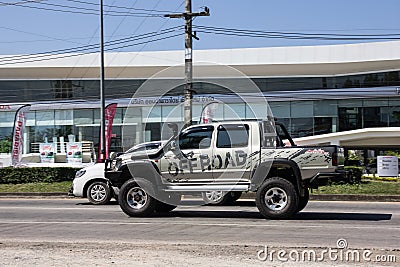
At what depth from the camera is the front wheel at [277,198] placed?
14531 millimetres

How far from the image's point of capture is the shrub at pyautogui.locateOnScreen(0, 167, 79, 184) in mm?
28209

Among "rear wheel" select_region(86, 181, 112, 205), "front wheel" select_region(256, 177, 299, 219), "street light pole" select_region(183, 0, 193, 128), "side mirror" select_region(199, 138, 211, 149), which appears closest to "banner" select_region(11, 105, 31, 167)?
"street light pole" select_region(183, 0, 193, 128)

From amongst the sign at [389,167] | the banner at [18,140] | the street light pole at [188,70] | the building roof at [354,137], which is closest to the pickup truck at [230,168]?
the street light pole at [188,70]

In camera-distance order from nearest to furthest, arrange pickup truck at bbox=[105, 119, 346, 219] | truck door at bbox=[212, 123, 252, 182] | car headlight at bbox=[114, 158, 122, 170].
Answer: pickup truck at bbox=[105, 119, 346, 219] < truck door at bbox=[212, 123, 252, 182] < car headlight at bbox=[114, 158, 122, 170]

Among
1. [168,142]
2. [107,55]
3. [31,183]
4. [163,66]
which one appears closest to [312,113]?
[163,66]

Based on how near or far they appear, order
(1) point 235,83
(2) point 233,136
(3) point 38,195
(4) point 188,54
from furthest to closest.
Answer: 1. (1) point 235,83
2. (4) point 188,54
3. (3) point 38,195
4. (2) point 233,136

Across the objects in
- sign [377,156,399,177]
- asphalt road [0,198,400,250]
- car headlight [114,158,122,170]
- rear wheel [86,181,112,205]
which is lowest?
asphalt road [0,198,400,250]

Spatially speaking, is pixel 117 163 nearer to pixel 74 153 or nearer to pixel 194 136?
pixel 194 136

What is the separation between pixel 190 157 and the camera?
50.9 ft

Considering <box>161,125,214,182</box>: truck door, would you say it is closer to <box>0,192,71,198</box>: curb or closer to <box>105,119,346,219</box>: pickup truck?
<box>105,119,346,219</box>: pickup truck

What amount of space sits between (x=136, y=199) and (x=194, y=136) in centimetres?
212

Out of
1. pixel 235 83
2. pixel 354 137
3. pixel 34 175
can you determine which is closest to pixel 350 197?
pixel 34 175

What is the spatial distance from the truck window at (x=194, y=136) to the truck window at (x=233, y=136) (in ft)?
0.94

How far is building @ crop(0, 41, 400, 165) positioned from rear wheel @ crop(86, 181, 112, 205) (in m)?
26.9
